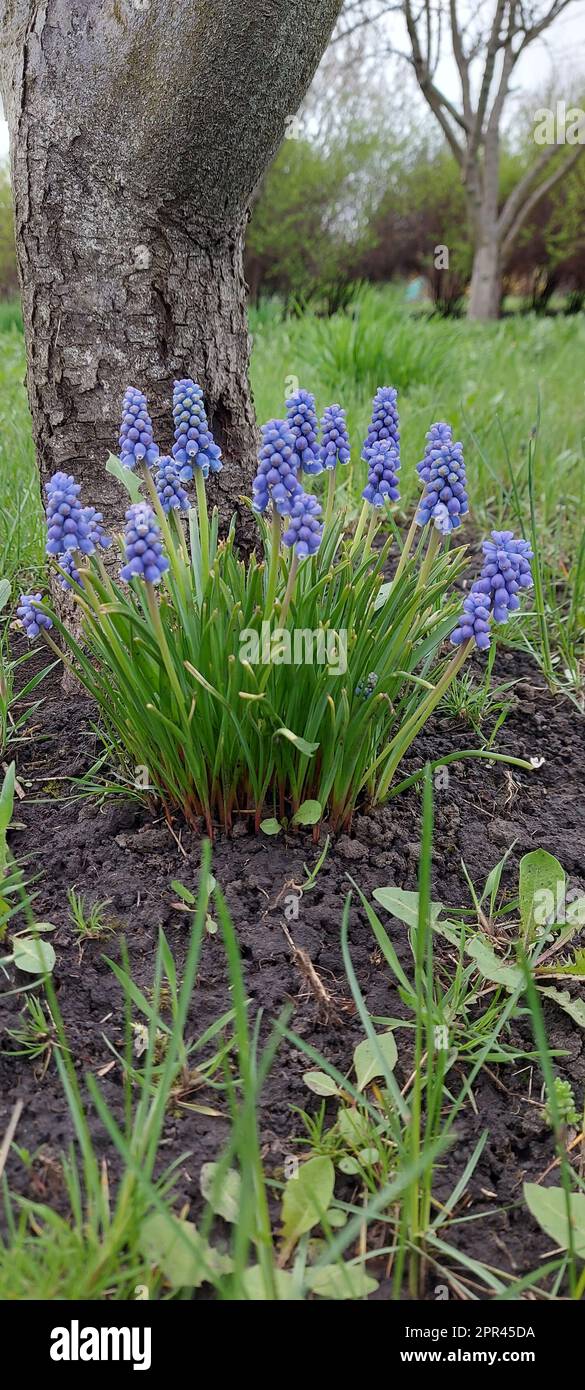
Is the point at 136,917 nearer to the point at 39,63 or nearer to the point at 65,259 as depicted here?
the point at 65,259

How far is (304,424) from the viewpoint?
1927 millimetres

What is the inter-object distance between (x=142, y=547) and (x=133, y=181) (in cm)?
110

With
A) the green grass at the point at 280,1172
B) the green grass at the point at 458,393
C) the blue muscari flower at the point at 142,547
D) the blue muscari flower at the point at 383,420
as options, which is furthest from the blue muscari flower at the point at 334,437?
the green grass at the point at 458,393

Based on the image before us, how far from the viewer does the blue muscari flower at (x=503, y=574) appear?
182 centimetres

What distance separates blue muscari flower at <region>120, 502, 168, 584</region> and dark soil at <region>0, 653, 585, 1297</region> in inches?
24.7

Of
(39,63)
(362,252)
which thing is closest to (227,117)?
(39,63)

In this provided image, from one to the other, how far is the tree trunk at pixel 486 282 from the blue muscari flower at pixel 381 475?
10.4m

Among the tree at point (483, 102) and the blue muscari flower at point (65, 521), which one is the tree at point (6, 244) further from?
the blue muscari flower at point (65, 521)

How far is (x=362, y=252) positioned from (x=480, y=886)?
41.9 ft

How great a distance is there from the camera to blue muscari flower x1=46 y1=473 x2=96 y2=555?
1.82m

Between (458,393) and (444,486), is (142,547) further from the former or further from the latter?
(458,393)

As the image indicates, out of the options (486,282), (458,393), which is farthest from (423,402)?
(486,282)

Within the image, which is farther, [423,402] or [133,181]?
[423,402]
